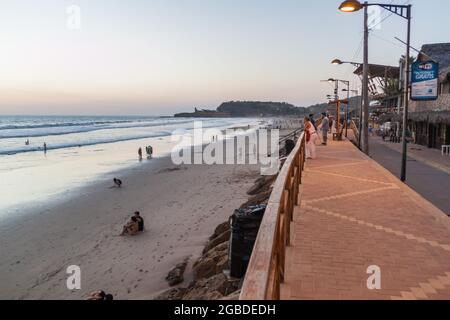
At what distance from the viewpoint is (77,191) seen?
58.4ft

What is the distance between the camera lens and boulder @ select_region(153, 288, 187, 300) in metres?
6.71

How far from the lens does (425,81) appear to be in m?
13.8

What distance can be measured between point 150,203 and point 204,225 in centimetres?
434

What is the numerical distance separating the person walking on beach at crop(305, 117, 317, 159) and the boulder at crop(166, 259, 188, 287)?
6265mm

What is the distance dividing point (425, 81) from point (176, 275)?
12.0m

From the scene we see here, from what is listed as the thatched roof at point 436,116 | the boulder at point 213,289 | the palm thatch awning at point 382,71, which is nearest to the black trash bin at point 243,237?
the boulder at point 213,289

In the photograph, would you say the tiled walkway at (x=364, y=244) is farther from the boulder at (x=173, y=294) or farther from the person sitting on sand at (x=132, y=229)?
the person sitting on sand at (x=132, y=229)

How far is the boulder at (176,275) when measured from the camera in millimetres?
7640

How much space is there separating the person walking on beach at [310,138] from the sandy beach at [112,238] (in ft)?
11.6

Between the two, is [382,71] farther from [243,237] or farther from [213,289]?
[213,289]

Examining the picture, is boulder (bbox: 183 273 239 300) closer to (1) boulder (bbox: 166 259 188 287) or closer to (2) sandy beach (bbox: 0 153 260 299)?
(1) boulder (bbox: 166 259 188 287)

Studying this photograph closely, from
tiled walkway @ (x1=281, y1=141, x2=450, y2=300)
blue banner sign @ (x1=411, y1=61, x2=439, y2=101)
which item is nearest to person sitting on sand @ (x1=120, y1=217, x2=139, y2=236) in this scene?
tiled walkway @ (x1=281, y1=141, x2=450, y2=300)
